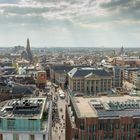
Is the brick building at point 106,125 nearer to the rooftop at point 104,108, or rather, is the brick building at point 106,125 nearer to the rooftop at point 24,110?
the rooftop at point 104,108

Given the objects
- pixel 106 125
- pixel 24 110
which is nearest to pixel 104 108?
pixel 106 125

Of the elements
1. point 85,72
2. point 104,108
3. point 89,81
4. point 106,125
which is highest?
point 85,72

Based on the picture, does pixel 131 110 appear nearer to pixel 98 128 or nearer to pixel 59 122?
pixel 98 128

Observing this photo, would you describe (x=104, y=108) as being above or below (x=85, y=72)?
below

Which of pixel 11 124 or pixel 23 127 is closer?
pixel 23 127

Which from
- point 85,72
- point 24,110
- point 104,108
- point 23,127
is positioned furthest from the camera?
point 85,72

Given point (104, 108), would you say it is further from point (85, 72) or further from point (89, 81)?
point (85, 72)

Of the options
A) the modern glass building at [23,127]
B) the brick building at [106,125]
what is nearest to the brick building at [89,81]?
the brick building at [106,125]

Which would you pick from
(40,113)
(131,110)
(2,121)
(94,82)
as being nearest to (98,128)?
(131,110)

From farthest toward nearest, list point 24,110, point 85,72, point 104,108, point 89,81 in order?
point 85,72
point 89,81
point 104,108
point 24,110
